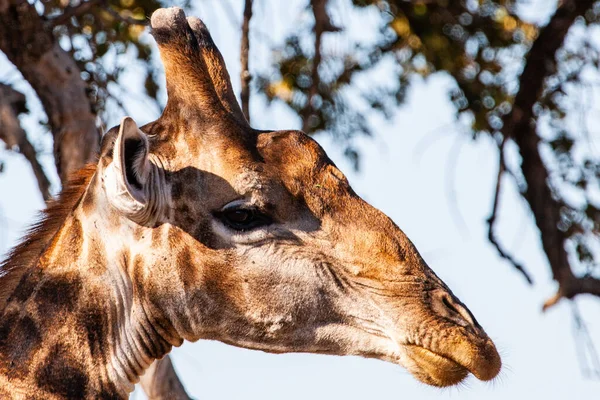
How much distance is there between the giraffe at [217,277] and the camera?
5414 millimetres

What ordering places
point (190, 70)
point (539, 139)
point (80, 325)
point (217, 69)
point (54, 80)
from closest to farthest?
1. point (80, 325)
2. point (190, 70)
3. point (217, 69)
4. point (54, 80)
5. point (539, 139)

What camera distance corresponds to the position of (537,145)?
10.7m

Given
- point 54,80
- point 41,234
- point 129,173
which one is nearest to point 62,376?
point 41,234

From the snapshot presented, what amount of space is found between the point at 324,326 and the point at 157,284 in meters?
0.84

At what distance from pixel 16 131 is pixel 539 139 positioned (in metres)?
4.93

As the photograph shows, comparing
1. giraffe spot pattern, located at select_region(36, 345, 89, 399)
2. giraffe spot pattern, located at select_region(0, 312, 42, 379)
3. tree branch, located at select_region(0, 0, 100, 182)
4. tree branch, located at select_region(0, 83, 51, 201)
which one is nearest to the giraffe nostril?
giraffe spot pattern, located at select_region(36, 345, 89, 399)

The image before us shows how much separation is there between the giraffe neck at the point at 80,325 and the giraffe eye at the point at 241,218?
0.51m

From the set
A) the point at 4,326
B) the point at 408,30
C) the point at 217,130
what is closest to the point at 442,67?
the point at 408,30

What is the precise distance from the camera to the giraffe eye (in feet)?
18.1

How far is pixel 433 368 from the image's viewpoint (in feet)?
17.6

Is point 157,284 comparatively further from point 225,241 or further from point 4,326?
point 4,326

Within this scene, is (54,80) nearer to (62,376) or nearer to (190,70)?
(190,70)

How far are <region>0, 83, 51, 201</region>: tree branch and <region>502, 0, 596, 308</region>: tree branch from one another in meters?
4.00

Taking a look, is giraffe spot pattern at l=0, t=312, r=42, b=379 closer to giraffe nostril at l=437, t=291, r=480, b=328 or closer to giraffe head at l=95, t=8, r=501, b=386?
giraffe head at l=95, t=8, r=501, b=386
